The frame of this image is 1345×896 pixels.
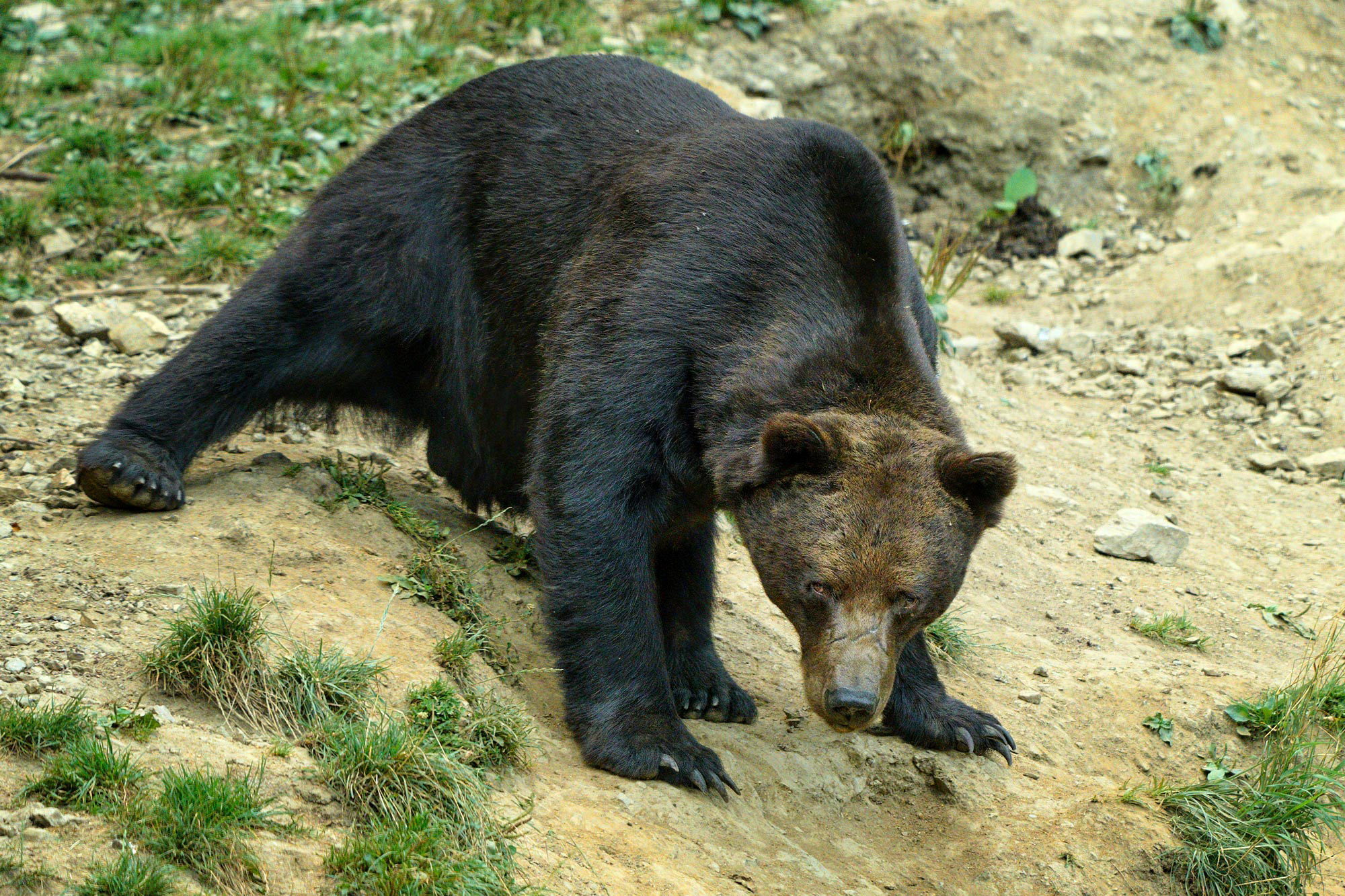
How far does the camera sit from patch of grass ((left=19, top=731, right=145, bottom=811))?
9.82 ft

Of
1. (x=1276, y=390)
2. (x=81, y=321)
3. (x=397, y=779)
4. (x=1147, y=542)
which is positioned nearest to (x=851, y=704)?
(x=397, y=779)

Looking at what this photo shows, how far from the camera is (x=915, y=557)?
3867 millimetres

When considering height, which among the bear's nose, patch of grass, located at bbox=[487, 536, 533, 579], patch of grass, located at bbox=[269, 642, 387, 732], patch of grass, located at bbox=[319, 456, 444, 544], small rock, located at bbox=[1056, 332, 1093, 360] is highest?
the bear's nose

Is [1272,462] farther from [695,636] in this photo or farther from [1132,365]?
[695,636]

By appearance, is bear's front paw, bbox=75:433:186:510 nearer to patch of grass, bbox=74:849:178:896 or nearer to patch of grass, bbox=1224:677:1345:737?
patch of grass, bbox=74:849:178:896

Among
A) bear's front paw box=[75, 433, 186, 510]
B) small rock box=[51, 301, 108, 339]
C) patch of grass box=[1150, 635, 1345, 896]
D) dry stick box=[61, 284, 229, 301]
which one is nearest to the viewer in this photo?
patch of grass box=[1150, 635, 1345, 896]

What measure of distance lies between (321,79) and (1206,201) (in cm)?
665

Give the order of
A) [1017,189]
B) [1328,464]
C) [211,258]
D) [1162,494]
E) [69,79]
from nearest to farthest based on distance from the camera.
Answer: [211,258] < [1162,494] < [1328,464] < [69,79] < [1017,189]

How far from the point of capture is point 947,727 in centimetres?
486

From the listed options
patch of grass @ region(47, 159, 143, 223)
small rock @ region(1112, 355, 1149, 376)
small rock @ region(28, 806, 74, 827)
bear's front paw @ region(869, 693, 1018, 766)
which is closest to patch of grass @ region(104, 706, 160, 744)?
small rock @ region(28, 806, 74, 827)

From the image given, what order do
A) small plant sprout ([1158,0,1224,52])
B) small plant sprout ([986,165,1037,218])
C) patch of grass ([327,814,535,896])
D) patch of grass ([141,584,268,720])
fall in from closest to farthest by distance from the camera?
patch of grass ([327,814,535,896])
patch of grass ([141,584,268,720])
small plant sprout ([986,165,1037,218])
small plant sprout ([1158,0,1224,52])

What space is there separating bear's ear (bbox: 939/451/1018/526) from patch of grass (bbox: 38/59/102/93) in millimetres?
7103

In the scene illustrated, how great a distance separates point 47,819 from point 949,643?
366cm

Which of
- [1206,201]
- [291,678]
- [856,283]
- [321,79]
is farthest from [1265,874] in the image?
[321,79]
